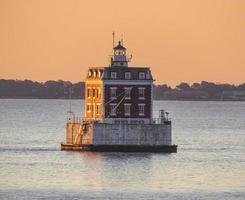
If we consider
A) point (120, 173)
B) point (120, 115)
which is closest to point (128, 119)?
point (120, 115)

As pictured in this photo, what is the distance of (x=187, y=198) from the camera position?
328 feet

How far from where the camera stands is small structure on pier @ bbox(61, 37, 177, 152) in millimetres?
133125

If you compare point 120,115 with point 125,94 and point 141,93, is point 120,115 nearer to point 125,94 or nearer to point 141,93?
point 125,94

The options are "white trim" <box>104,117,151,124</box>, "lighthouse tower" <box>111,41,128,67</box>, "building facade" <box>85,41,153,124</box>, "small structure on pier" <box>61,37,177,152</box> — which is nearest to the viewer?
"small structure on pier" <box>61,37,177,152</box>

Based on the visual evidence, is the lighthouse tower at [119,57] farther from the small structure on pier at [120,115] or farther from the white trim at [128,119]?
the white trim at [128,119]

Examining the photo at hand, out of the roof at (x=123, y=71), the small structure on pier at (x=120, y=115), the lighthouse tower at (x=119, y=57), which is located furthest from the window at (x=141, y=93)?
A: the lighthouse tower at (x=119, y=57)

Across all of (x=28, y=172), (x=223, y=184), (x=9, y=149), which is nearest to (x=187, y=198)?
(x=223, y=184)

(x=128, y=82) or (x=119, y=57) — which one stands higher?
(x=119, y=57)

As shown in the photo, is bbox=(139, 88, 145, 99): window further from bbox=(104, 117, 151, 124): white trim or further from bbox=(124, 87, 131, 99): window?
bbox=(104, 117, 151, 124): white trim

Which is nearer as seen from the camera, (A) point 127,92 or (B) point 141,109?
(A) point 127,92

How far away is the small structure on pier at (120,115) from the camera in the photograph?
133125mm

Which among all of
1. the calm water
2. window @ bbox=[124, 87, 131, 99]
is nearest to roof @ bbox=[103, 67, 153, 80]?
window @ bbox=[124, 87, 131, 99]

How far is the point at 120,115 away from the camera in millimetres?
136250

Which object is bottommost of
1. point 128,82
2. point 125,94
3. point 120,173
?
point 120,173
